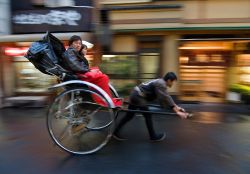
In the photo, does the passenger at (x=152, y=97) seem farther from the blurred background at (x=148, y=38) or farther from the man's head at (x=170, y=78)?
the blurred background at (x=148, y=38)

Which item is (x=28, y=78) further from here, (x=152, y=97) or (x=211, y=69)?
(x=152, y=97)

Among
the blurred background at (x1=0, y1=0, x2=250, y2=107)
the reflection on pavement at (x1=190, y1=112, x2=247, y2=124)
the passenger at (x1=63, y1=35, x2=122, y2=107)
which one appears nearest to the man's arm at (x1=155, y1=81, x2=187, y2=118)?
the passenger at (x1=63, y1=35, x2=122, y2=107)

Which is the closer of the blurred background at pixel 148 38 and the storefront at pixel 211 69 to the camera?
the blurred background at pixel 148 38

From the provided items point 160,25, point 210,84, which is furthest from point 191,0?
point 210,84

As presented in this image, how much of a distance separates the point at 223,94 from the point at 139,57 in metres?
2.80

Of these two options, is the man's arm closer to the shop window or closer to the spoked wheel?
the spoked wheel

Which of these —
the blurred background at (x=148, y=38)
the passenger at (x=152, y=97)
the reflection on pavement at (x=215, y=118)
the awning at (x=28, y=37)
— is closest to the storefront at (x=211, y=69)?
the blurred background at (x=148, y=38)

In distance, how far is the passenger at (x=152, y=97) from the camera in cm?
511

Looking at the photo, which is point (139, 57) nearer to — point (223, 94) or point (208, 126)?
point (223, 94)

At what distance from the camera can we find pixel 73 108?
16.2 ft

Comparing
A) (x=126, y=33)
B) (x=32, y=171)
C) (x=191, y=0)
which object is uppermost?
(x=191, y=0)

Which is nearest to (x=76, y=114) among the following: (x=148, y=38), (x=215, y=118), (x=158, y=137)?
(x=158, y=137)

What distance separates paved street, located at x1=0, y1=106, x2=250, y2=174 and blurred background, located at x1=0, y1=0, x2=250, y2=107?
2.59m

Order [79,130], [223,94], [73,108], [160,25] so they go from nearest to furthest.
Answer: [73,108]
[79,130]
[160,25]
[223,94]
